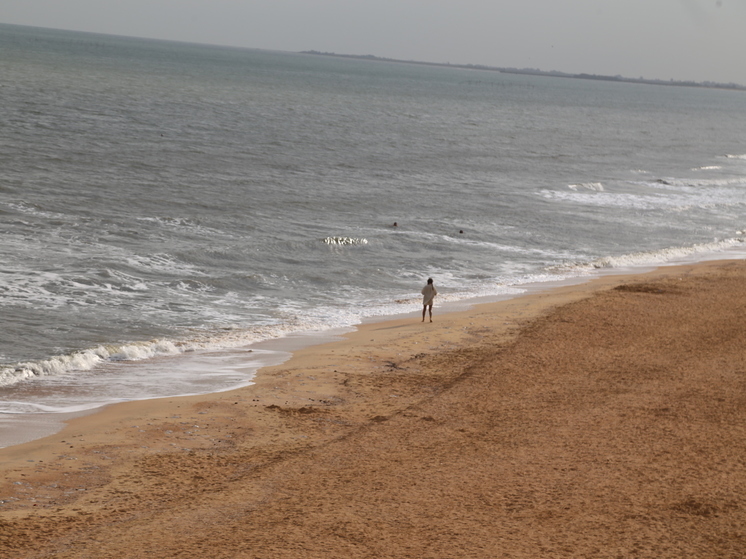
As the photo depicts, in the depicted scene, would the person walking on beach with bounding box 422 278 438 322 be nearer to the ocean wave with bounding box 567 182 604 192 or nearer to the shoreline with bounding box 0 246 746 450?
the shoreline with bounding box 0 246 746 450

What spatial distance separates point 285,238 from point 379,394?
1446 centimetres

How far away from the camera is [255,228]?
28.7 m

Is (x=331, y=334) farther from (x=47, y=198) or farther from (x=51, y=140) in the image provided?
(x=51, y=140)

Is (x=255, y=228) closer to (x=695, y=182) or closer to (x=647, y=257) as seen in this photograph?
(x=647, y=257)

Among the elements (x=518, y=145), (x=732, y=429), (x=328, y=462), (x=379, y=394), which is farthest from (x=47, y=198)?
(x=518, y=145)

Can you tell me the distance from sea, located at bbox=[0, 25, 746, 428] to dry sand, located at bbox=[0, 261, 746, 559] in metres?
1.93

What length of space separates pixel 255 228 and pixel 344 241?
3467mm

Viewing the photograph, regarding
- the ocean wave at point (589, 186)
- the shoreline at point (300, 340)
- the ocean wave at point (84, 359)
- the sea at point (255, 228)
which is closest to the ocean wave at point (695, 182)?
the sea at point (255, 228)

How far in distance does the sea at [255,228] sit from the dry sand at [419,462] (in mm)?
1931

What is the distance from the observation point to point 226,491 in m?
9.84

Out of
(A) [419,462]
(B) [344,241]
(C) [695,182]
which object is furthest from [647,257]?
(C) [695,182]

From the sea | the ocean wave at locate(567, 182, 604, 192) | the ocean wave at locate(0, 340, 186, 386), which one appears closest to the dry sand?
the sea

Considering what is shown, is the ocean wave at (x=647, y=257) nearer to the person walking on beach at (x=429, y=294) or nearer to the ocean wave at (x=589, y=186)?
the person walking on beach at (x=429, y=294)

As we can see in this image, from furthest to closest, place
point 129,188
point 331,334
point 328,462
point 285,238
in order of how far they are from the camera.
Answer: point 129,188
point 285,238
point 331,334
point 328,462
